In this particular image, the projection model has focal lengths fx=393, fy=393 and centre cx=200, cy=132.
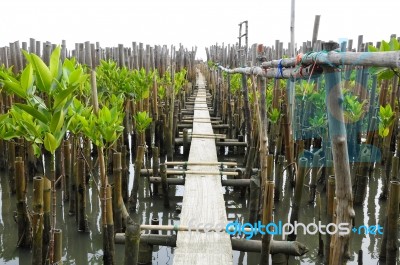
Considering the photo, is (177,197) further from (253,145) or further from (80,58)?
(80,58)

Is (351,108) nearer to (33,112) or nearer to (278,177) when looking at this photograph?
(278,177)

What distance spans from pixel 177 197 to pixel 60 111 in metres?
3.39

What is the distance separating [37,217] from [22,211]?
1.12 m

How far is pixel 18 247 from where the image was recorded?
12.0ft

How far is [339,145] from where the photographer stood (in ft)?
5.95

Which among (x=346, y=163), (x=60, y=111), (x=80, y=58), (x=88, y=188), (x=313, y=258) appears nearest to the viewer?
(x=346, y=163)

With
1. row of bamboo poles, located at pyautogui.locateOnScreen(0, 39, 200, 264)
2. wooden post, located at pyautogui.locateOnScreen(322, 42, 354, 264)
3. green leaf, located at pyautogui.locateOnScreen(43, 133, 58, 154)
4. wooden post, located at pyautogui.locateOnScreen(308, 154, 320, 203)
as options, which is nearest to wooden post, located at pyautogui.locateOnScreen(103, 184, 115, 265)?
row of bamboo poles, located at pyautogui.locateOnScreen(0, 39, 200, 264)

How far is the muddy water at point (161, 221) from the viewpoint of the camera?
3645 millimetres

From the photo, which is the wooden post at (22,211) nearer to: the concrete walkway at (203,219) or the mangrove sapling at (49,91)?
the mangrove sapling at (49,91)

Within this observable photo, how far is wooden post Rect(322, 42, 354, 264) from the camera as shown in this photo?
178cm

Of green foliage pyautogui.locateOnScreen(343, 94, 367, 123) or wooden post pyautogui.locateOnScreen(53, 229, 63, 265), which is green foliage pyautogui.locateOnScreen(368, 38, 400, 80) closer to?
wooden post pyautogui.locateOnScreen(53, 229, 63, 265)

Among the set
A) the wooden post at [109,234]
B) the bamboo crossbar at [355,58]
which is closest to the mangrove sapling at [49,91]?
the wooden post at [109,234]

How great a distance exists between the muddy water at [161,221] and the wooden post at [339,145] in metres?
1.89

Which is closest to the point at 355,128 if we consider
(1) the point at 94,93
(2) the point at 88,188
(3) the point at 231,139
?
(3) the point at 231,139
